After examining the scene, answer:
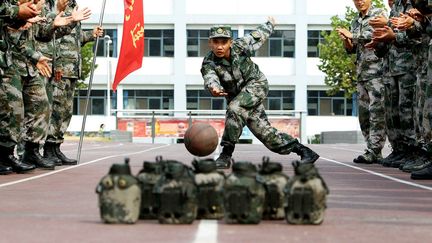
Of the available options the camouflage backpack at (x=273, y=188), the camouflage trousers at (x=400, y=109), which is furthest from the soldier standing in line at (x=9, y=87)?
the camouflage trousers at (x=400, y=109)

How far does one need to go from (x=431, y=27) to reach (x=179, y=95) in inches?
1900

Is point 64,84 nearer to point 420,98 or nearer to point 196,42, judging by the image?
point 420,98

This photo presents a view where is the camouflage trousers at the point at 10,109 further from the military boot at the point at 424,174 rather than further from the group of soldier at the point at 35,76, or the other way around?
the military boot at the point at 424,174

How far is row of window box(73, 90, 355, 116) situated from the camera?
193 ft

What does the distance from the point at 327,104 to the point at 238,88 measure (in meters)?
48.8

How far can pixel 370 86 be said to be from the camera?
46.7ft

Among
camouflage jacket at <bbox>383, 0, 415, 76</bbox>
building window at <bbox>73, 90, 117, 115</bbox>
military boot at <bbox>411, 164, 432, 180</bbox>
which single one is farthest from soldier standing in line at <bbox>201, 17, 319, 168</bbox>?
building window at <bbox>73, 90, 117, 115</bbox>

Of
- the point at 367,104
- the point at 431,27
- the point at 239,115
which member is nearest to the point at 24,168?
the point at 239,115

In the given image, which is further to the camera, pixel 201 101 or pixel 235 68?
pixel 201 101

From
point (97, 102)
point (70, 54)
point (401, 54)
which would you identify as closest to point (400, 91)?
point (401, 54)

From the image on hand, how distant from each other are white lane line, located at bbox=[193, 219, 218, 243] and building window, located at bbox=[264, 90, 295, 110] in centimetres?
5319

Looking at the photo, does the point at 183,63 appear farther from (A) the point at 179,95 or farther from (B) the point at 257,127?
(B) the point at 257,127

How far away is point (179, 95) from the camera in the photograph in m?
58.0

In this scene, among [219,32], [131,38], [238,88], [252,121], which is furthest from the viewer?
[131,38]
